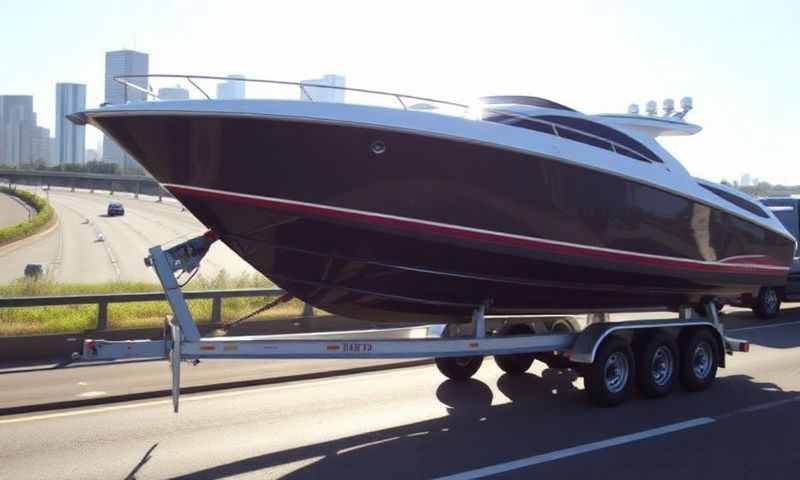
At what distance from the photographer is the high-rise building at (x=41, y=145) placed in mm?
170375

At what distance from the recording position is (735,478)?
605 centimetres

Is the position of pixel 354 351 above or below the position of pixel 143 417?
above

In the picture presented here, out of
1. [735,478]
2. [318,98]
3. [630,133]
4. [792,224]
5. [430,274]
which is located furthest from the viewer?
[792,224]

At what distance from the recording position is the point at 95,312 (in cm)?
1268

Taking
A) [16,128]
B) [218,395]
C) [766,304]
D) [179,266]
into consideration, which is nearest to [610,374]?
[218,395]

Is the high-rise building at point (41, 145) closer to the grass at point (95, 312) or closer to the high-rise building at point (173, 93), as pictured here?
the grass at point (95, 312)

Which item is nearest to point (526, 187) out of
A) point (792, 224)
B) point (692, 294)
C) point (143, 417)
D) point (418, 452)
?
point (418, 452)

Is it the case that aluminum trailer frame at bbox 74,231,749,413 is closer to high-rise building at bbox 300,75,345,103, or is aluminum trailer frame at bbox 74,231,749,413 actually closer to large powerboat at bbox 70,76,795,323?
large powerboat at bbox 70,76,795,323

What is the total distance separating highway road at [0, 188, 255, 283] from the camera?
1168 inches

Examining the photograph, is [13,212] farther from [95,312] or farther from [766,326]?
[766,326]

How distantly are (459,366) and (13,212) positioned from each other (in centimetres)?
7926

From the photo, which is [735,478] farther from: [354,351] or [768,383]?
[768,383]

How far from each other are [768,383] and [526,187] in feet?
15.5

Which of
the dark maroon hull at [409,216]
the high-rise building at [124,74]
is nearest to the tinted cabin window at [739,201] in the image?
the dark maroon hull at [409,216]
